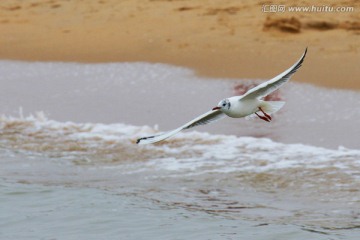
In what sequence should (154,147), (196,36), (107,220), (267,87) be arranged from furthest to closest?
(196,36), (154,147), (107,220), (267,87)

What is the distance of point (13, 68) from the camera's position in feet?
42.1

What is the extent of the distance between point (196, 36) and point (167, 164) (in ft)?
12.4

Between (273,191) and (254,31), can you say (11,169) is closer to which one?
(273,191)

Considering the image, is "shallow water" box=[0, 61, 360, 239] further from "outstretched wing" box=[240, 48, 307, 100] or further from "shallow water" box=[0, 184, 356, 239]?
"outstretched wing" box=[240, 48, 307, 100]

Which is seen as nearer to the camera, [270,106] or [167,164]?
[270,106]

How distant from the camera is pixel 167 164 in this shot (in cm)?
932

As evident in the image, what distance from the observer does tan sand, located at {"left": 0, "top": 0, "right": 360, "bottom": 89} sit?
38.2 feet

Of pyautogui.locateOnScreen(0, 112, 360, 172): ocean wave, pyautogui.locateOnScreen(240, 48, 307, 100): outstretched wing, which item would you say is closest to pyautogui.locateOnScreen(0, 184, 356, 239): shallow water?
pyautogui.locateOnScreen(0, 112, 360, 172): ocean wave

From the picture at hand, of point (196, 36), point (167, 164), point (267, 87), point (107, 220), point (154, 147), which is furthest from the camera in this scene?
point (196, 36)

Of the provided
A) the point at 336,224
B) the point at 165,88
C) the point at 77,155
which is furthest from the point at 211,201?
the point at 165,88

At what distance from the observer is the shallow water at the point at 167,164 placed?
7.94 meters

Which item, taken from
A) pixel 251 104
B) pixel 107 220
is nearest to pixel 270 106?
pixel 251 104

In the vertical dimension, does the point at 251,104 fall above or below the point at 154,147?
above

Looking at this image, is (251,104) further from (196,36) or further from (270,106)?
(196,36)
